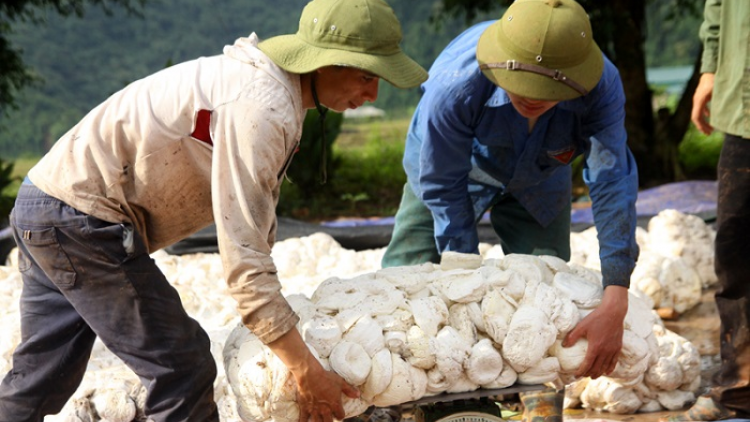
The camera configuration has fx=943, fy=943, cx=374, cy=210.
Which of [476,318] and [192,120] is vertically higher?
[192,120]

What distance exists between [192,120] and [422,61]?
9.43 meters

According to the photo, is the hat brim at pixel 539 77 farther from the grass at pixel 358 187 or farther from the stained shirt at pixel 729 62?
the grass at pixel 358 187

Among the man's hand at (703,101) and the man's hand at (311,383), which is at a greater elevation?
the man's hand at (703,101)

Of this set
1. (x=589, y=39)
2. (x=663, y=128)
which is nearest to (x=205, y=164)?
(x=589, y=39)

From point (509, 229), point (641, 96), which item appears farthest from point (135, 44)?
point (509, 229)

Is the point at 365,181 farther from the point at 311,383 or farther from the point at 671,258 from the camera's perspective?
the point at 311,383

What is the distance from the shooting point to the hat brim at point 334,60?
7.93 ft

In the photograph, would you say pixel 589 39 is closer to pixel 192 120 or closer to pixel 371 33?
pixel 371 33

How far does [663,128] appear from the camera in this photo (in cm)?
793

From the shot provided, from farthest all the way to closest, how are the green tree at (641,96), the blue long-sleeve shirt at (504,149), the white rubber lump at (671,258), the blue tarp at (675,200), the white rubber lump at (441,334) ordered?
the green tree at (641,96), the blue tarp at (675,200), the white rubber lump at (671,258), the blue long-sleeve shirt at (504,149), the white rubber lump at (441,334)

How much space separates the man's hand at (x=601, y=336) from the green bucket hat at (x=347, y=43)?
944 mm

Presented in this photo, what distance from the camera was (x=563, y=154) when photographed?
339 cm

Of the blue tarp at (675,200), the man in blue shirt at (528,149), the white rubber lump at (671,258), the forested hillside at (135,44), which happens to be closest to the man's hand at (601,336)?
the man in blue shirt at (528,149)

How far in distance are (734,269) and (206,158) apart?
1.92 meters
